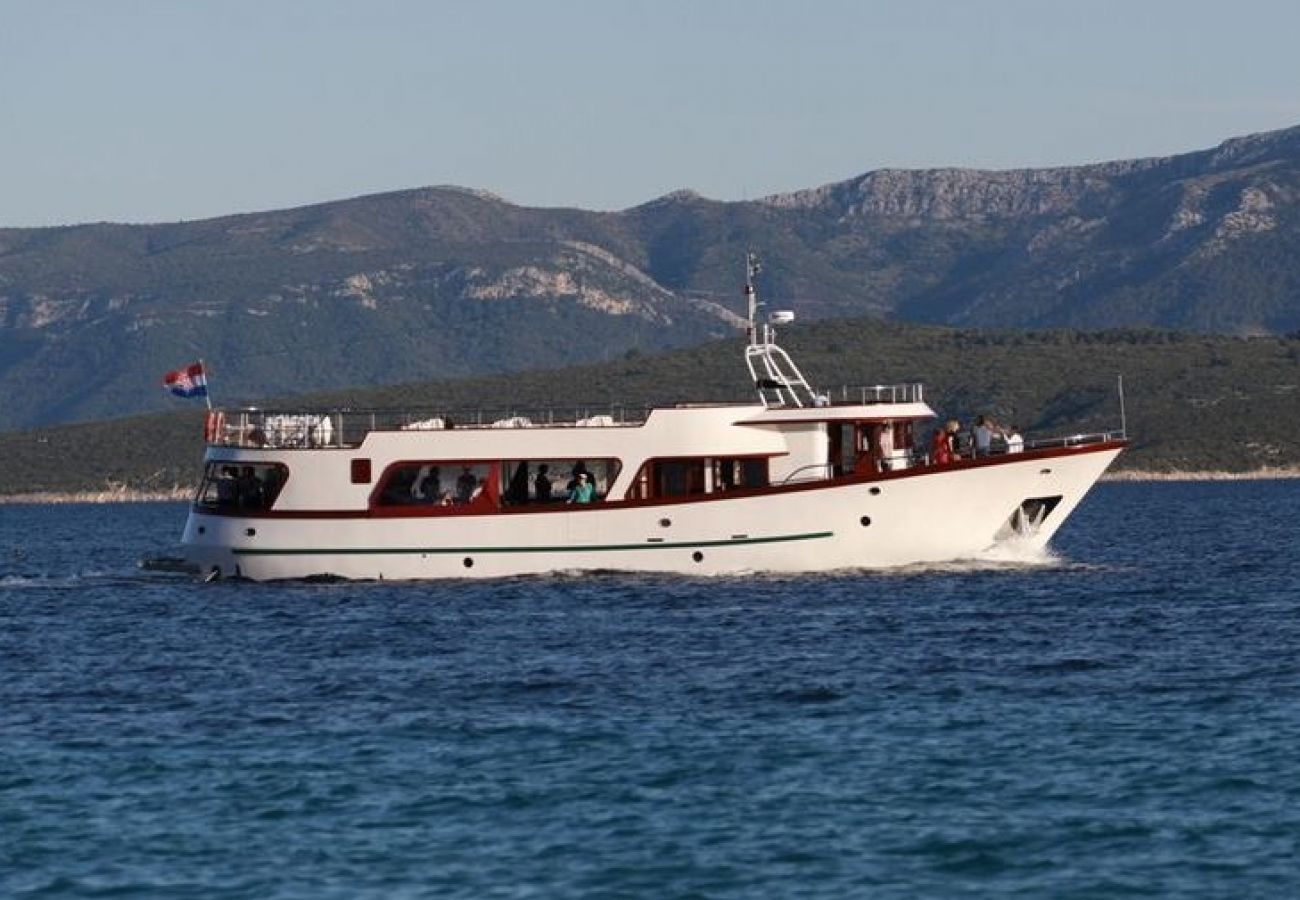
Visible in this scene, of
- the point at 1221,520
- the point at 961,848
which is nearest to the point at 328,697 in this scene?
the point at 961,848

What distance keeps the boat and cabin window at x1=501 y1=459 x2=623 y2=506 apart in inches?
1.8

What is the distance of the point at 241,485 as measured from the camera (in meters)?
62.5

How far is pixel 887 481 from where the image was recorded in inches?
2302

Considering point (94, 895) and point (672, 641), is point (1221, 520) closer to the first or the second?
point (672, 641)

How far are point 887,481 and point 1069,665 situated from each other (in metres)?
15.9

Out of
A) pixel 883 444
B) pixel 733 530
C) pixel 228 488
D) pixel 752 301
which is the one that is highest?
pixel 752 301

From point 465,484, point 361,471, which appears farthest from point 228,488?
point 465,484

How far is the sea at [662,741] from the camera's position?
27531mm

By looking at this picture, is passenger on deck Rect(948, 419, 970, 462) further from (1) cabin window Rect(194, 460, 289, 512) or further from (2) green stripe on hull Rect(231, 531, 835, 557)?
(1) cabin window Rect(194, 460, 289, 512)

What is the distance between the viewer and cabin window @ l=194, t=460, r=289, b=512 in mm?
61531

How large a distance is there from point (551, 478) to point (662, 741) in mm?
25885

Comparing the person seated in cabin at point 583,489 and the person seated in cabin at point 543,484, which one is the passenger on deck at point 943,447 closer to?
the person seated in cabin at point 583,489

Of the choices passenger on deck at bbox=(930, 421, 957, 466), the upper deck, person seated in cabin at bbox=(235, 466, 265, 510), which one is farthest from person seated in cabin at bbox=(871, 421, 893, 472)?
person seated in cabin at bbox=(235, 466, 265, 510)

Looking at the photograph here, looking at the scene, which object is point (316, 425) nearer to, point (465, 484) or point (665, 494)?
point (465, 484)
